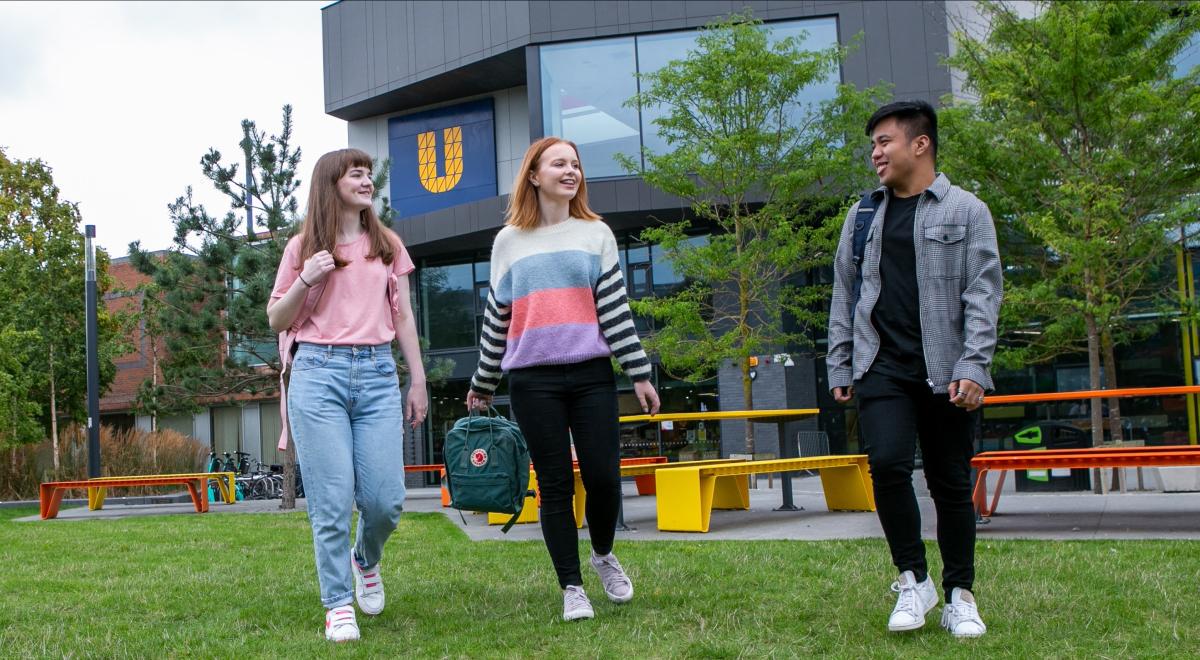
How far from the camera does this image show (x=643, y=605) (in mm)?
4637

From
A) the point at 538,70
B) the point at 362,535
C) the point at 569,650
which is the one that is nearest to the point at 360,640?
the point at 362,535

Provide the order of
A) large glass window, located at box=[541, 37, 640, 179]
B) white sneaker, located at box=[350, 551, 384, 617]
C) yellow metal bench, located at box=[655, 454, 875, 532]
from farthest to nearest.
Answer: large glass window, located at box=[541, 37, 640, 179], yellow metal bench, located at box=[655, 454, 875, 532], white sneaker, located at box=[350, 551, 384, 617]

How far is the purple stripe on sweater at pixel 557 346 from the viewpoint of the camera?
446 centimetres

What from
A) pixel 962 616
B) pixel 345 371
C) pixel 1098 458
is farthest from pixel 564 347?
pixel 1098 458

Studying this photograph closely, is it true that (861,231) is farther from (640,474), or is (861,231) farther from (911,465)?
(640,474)

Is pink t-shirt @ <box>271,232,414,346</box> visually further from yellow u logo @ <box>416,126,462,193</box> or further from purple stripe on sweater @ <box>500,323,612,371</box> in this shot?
yellow u logo @ <box>416,126,462,193</box>

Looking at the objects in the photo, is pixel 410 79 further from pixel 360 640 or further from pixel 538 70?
pixel 360 640

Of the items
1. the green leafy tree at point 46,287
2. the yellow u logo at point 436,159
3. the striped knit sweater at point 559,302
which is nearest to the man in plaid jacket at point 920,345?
the striped knit sweater at point 559,302

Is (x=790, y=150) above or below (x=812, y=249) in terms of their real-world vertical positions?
above

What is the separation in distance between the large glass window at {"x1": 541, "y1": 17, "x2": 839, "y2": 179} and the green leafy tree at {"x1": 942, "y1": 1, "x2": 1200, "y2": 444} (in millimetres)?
8378

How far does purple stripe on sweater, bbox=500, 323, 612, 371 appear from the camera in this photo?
446 cm

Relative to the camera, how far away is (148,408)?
1927cm

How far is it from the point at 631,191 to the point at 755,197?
4862mm

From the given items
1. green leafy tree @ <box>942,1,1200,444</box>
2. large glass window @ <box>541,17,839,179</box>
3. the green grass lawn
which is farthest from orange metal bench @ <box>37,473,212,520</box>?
large glass window @ <box>541,17,839,179</box>
